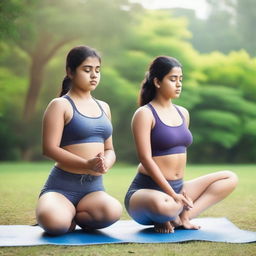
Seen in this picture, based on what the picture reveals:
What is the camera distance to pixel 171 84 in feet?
8.96

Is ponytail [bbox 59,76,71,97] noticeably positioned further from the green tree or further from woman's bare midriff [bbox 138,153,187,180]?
the green tree

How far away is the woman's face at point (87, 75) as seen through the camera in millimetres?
2645

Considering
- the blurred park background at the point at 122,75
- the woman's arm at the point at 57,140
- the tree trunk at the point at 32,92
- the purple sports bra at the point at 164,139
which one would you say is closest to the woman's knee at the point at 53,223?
the woman's arm at the point at 57,140

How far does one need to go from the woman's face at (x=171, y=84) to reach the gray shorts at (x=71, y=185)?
569 mm

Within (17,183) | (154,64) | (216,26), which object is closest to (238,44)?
(216,26)

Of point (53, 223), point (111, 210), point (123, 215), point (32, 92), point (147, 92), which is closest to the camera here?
point (53, 223)

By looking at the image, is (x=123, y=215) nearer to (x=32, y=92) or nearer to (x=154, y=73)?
(x=154, y=73)

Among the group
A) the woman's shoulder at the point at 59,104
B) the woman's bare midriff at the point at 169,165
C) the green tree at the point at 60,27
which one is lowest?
the woman's bare midriff at the point at 169,165

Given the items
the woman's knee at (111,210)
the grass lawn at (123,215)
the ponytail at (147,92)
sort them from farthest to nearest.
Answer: the ponytail at (147,92) < the woman's knee at (111,210) < the grass lawn at (123,215)

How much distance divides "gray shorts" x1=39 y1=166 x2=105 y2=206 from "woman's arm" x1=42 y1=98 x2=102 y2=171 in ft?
0.30

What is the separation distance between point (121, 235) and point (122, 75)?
7788 mm

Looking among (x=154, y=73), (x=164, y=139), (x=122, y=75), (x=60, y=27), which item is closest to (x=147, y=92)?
(x=154, y=73)

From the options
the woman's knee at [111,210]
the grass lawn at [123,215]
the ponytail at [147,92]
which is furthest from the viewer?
the ponytail at [147,92]

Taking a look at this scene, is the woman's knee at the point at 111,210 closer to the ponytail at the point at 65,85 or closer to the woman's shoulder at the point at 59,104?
the woman's shoulder at the point at 59,104
